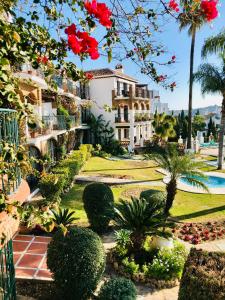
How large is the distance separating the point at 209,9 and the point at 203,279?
527 cm

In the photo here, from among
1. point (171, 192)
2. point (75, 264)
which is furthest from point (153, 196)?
point (75, 264)

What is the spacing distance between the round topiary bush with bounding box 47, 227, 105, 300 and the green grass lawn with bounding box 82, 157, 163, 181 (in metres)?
16.4

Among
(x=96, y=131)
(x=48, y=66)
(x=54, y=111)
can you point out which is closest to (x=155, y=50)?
(x=48, y=66)

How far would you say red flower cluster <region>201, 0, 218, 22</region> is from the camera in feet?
14.3

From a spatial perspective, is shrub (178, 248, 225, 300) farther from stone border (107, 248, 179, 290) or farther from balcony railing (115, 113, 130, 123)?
balcony railing (115, 113, 130, 123)

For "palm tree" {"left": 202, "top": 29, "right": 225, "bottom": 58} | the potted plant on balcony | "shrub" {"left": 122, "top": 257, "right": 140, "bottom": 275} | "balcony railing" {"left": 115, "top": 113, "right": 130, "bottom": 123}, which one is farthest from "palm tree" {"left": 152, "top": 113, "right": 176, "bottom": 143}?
"shrub" {"left": 122, "top": 257, "right": 140, "bottom": 275}

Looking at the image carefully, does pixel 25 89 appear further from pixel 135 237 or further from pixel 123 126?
pixel 123 126

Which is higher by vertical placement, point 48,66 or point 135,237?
point 48,66

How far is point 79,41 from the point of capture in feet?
11.3

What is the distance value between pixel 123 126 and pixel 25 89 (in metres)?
26.7

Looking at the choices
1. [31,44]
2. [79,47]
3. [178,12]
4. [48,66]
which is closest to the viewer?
[79,47]

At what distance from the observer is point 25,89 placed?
16672 mm

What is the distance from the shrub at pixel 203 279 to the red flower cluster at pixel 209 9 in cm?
514

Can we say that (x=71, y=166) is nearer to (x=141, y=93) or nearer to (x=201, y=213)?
(x=201, y=213)
